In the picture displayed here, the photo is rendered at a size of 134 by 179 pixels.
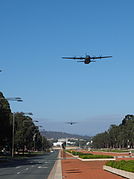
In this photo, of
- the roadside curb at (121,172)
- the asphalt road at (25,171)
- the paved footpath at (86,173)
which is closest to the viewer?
the roadside curb at (121,172)

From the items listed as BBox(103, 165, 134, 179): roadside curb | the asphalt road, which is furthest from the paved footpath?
the asphalt road

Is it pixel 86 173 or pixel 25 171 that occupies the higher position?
pixel 25 171

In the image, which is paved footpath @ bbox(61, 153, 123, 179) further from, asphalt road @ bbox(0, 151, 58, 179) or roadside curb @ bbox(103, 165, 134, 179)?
asphalt road @ bbox(0, 151, 58, 179)

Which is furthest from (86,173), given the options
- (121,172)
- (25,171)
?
(25,171)

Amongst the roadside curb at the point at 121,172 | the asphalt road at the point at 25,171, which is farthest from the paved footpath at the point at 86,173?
the asphalt road at the point at 25,171

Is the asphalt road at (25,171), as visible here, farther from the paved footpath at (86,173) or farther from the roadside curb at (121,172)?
the roadside curb at (121,172)

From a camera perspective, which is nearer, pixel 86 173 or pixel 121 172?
pixel 121 172

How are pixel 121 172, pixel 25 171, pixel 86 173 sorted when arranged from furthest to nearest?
pixel 25 171 < pixel 86 173 < pixel 121 172

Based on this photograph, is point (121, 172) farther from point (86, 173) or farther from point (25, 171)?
point (25, 171)

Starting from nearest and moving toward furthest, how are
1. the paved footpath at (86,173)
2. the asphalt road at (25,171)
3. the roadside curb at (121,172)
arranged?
the roadside curb at (121,172) → the paved footpath at (86,173) → the asphalt road at (25,171)

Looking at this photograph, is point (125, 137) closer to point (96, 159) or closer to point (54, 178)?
point (96, 159)

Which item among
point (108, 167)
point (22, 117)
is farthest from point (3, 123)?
point (108, 167)

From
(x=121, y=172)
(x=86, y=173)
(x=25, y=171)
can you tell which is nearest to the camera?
(x=121, y=172)

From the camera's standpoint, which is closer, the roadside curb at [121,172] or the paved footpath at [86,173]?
the roadside curb at [121,172]
